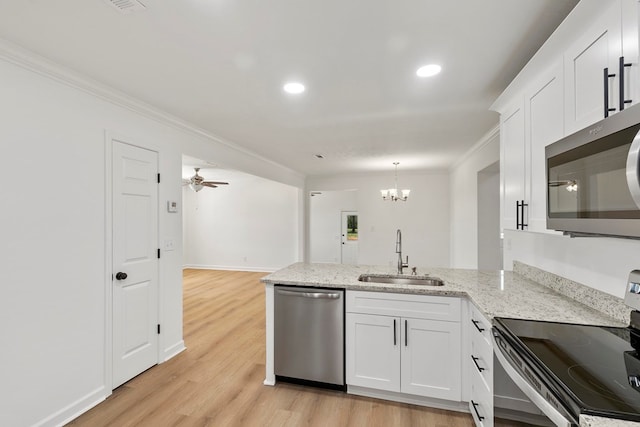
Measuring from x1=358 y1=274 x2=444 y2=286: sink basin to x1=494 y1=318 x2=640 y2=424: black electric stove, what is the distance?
107 cm

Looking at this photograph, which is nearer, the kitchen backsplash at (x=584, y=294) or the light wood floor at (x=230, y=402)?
the kitchen backsplash at (x=584, y=294)

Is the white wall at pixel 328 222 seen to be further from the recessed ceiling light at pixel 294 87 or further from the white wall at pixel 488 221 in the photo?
the recessed ceiling light at pixel 294 87

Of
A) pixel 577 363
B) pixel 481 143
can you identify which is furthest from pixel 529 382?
pixel 481 143

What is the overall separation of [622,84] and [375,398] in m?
2.44

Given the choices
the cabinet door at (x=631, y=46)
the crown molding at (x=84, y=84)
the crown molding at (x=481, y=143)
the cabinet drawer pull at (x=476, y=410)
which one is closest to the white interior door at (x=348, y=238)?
the crown molding at (x=481, y=143)

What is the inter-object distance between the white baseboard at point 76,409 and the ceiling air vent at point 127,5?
2.59m

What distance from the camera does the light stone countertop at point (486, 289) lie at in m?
1.57

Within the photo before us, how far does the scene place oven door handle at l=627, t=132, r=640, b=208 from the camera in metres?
0.82

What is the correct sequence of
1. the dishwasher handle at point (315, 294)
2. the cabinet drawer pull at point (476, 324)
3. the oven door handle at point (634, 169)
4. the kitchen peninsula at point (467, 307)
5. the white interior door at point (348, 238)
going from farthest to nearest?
the white interior door at point (348, 238) → the dishwasher handle at point (315, 294) → the cabinet drawer pull at point (476, 324) → the kitchen peninsula at point (467, 307) → the oven door handle at point (634, 169)

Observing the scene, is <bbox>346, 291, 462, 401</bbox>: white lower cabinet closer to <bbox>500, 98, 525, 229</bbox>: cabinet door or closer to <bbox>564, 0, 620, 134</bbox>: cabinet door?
<bbox>500, 98, 525, 229</bbox>: cabinet door

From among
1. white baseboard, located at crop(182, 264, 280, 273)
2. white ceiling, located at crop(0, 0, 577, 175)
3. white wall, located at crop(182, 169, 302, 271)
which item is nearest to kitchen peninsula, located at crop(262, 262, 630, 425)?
white ceiling, located at crop(0, 0, 577, 175)

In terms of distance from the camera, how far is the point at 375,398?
2.38 meters

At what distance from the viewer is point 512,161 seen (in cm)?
217

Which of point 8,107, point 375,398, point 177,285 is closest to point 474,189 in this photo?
point 375,398
